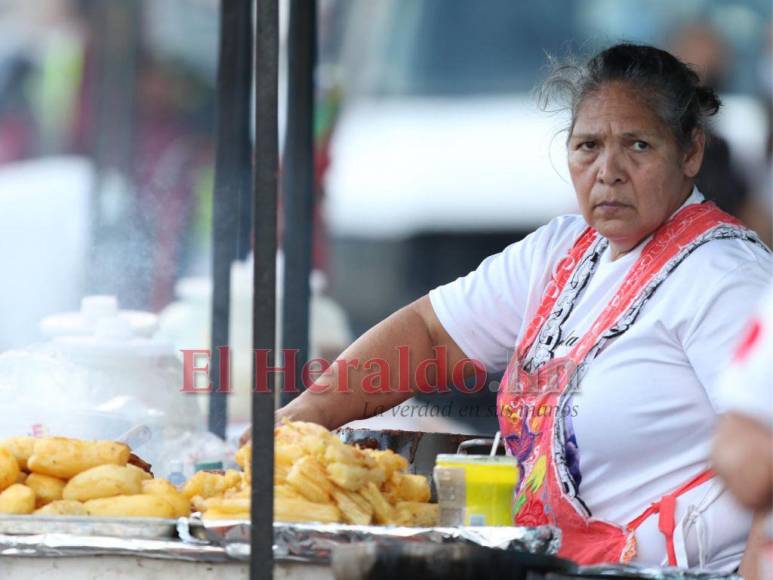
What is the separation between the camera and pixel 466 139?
648cm

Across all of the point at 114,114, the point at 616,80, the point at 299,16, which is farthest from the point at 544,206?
the point at 616,80

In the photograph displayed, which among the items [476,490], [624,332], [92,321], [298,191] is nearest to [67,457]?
[476,490]

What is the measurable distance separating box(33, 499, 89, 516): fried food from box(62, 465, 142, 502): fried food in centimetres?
3

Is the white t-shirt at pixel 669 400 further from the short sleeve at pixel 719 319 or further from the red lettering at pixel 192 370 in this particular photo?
the red lettering at pixel 192 370

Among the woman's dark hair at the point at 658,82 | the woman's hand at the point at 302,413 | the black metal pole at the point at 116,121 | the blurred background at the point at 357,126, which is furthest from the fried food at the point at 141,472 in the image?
the blurred background at the point at 357,126

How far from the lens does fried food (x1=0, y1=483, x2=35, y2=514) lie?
2.18 meters

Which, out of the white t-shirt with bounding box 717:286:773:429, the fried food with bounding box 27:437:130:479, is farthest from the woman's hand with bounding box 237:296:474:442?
the white t-shirt with bounding box 717:286:773:429

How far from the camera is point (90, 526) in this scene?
83.0 inches

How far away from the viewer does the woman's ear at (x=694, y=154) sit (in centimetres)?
269

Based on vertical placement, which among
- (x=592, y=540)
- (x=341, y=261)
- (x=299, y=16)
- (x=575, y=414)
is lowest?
(x=592, y=540)

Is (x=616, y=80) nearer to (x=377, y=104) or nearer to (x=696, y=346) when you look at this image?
(x=696, y=346)

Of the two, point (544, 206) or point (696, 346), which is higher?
point (544, 206)

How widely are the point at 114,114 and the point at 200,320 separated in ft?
6.37

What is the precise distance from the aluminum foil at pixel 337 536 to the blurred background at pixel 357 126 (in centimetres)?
337
